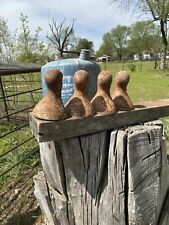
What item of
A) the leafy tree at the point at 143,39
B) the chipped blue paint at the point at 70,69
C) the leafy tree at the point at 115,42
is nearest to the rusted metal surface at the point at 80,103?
the chipped blue paint at the point at 70,69

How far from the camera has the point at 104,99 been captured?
3.68ft

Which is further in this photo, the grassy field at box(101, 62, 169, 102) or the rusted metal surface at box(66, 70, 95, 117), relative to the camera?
the grassy field at box(101, 62, 169, 102)

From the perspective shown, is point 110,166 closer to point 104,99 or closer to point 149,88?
point 104,99

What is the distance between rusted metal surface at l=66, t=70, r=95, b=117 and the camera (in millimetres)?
1046

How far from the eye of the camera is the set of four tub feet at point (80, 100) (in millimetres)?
1021

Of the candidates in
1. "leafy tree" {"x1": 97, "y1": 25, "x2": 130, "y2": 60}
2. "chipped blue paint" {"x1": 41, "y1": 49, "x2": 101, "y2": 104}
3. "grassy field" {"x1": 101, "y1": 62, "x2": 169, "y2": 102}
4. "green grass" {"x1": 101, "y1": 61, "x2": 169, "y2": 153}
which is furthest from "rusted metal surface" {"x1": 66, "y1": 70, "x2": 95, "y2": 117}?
"leafy tree" {"x1": 97, "y1": 25, "x2": 130, "y2": 60}

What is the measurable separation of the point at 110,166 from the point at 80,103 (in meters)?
0.29

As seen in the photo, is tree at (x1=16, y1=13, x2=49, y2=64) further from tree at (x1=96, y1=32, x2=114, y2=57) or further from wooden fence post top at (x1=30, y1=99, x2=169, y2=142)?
tree at (x1=96, y1=32, x2=114, y2=57)

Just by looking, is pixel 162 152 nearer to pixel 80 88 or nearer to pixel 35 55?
pixel 80 88

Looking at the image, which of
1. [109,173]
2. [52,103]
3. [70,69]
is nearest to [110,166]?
[109,173]

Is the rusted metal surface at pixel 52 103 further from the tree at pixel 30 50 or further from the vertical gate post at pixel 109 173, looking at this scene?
the tree at pixel 30 50

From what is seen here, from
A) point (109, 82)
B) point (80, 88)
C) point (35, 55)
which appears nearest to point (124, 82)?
point (109, 82)

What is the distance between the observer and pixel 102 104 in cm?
111

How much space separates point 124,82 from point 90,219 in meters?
0.63
